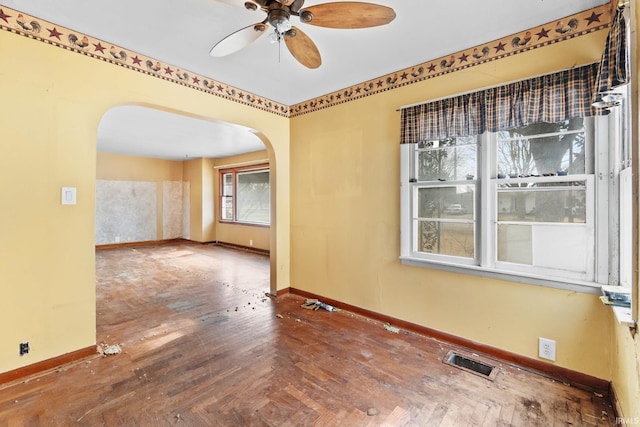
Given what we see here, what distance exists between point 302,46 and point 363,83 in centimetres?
143

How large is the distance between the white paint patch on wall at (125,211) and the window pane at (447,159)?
770cm

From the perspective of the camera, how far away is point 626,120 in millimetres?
1806

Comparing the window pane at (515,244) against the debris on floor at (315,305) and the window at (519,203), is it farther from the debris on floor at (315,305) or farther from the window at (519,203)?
the debris on floor at (315,305)

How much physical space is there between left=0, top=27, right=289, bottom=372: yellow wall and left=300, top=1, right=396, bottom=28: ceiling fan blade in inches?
73.0

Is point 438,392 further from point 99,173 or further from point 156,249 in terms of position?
point 99,173

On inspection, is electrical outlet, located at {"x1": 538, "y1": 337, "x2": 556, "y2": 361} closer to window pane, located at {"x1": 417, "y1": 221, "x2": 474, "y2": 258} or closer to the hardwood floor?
the hardwood floor

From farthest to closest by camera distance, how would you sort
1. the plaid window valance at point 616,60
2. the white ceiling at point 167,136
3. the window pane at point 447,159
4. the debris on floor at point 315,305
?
the white ceiling at point 167,136, the debris on floor at point 315,305, the window pane at point 447,159, the plaid window valance at point 616,60

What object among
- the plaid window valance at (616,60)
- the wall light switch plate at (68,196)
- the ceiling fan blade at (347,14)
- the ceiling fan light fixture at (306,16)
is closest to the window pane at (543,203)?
the plaid window valance at (616,60)

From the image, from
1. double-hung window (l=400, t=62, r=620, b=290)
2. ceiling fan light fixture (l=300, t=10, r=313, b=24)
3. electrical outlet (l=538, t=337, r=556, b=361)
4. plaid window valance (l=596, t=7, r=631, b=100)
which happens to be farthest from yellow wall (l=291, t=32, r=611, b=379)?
ceiling fan light fixture (l=300, t=10, r=313, b=24)

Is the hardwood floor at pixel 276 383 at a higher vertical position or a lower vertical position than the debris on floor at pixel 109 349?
lower

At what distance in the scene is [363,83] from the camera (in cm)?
320

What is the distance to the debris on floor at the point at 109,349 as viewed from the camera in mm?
2434

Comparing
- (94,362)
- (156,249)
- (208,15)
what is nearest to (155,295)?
(94,362)

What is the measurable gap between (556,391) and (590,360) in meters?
0.34
